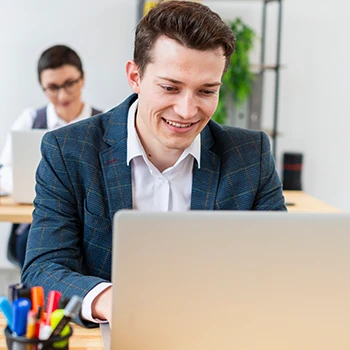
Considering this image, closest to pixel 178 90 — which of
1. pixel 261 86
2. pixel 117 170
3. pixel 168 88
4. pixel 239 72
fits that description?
pixel 168 88

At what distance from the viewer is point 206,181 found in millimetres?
1612

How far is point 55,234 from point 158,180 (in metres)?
0.30

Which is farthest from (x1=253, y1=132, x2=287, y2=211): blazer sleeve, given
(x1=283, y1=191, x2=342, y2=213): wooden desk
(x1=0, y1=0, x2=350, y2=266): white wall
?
(x1=0, y1=0, x2=350, y2=266): white wall

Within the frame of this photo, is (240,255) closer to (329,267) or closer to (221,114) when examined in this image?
(329,267)

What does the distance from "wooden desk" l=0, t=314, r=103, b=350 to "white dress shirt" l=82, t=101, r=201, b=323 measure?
43cm

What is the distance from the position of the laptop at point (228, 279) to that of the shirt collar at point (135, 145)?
2.15ft

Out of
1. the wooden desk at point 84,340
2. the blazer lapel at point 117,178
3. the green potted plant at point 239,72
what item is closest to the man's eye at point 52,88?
the green potted plant at point 239,72

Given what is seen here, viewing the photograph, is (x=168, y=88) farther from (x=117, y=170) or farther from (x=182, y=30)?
(x=117, y=170)

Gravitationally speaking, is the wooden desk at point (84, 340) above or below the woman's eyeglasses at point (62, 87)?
below

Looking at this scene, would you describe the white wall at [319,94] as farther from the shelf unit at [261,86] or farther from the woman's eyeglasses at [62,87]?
the woman's eyeglasses at [62,87]

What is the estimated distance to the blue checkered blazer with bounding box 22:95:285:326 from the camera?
146 cm

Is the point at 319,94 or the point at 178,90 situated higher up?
the point at 178,90

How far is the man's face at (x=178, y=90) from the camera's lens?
4.66ft

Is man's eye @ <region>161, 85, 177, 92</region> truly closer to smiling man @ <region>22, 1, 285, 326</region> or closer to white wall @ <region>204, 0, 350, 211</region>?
smiling man @ <region>22, 1, 285, 326</region>
